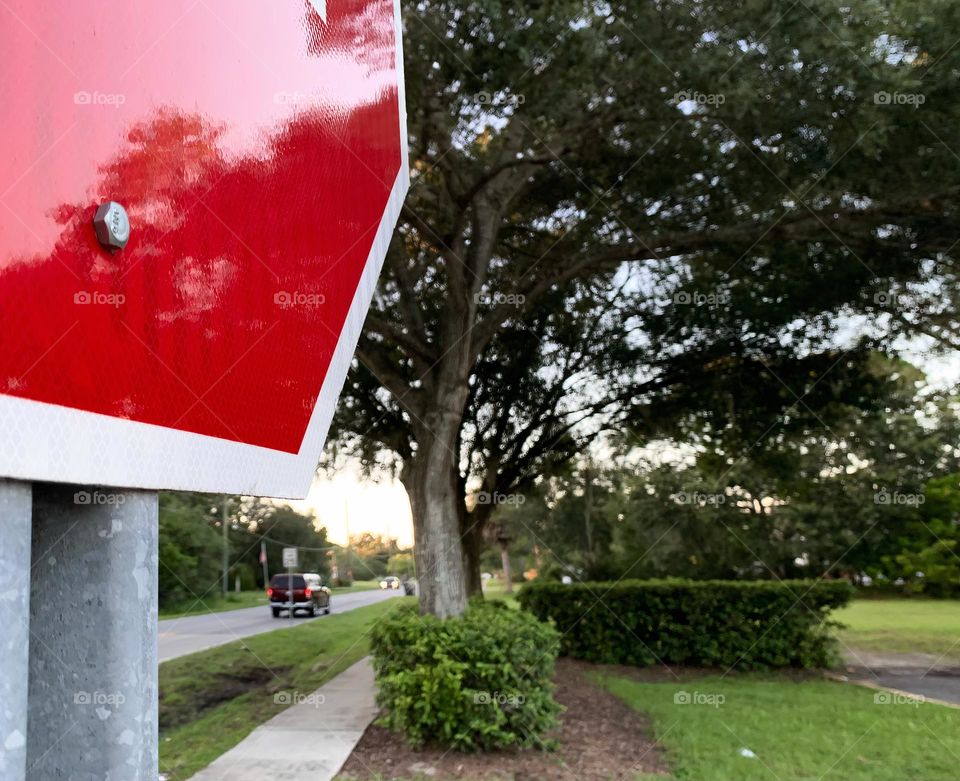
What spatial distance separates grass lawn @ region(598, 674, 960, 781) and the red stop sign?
577 centimetres

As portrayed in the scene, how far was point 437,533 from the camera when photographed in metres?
9.06

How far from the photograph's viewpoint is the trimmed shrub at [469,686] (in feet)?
23.2

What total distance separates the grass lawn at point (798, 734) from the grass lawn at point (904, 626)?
4.61m

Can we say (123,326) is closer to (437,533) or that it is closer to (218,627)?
(437,533)

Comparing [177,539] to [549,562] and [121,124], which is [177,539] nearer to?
[549,562]

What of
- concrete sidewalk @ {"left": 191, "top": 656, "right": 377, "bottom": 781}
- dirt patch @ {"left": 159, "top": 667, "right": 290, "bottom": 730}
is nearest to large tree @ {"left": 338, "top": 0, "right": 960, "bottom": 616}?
concrete sidewalk @ {"left": 191, "top": 656, "right": 377, "bottom": 781}

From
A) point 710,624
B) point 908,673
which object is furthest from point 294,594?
point 908,673

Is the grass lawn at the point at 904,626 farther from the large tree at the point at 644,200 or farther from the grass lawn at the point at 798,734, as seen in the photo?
the large tree at the point at 644,200

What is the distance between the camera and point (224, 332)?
87.3 inches

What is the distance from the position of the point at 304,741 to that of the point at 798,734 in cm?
507

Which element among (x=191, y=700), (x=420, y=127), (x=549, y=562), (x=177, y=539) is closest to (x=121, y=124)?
(x=420, y=127)

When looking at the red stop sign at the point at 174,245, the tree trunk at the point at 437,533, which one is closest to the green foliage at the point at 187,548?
the tree trunk at the point at 437,533

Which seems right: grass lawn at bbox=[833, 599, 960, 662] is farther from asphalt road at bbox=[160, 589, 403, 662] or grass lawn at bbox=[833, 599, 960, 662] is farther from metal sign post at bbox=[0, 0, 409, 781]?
metal sign post at bbox=[0, 0, 409, 781]

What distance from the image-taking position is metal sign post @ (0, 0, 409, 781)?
1.44 meters
